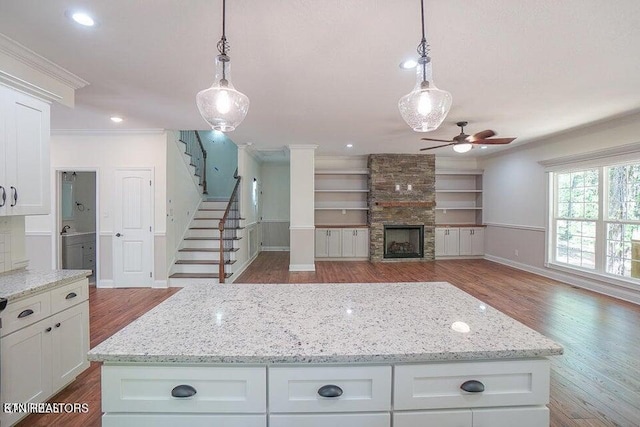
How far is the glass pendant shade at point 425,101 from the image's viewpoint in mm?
1644

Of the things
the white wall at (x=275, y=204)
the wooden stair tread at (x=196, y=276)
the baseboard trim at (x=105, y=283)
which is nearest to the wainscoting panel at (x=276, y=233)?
the white wall at (x=275, y=204)

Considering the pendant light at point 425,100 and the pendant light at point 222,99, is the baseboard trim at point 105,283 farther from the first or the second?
the pendant light at point 425,100

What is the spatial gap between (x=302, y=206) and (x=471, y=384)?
5.32 meters

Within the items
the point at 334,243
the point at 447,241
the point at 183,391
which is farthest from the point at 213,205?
the point at 183,391

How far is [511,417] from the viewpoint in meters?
1.09

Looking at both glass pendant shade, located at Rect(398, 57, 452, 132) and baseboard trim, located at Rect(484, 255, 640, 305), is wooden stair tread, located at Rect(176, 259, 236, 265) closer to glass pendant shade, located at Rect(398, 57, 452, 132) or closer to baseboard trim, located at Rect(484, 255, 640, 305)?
glass pendant shade, located at Rect(398, 57, 452, 132)

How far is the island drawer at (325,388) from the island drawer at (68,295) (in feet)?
6.77

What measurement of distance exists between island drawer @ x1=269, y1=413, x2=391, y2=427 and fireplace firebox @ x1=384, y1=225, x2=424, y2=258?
649cm

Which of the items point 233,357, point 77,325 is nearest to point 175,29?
point 233,357

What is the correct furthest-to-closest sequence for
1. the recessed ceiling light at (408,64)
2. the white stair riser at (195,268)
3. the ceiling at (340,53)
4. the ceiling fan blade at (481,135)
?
the white stair riser at (195,268)
the ceiling fan blade at (481,135)
the recessed ceiling light at (408,64)
the ceiling at (340,53)

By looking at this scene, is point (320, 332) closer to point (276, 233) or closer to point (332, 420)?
point (332, 420)

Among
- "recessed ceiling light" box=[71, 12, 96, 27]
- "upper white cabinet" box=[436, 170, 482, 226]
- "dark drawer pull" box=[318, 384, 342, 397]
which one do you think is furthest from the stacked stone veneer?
"dark drawer pull" box=[318, 384, 342, 397]

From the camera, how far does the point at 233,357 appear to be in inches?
40.5

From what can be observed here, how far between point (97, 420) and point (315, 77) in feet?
10.5
